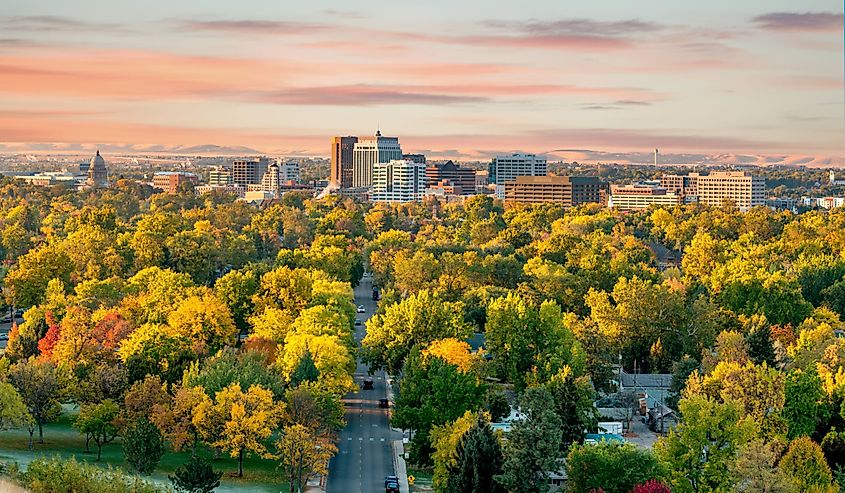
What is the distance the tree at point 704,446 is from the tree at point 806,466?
1.38 meters

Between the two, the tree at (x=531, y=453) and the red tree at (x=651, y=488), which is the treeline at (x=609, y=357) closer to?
the tree at (x=531, y=453)

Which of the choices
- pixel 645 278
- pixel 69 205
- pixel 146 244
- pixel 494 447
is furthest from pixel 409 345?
pixel 69 205

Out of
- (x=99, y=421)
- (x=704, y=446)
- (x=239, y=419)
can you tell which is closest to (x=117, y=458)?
(x=99, y=421)

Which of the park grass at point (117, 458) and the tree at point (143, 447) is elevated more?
the tree at point (143, 447)

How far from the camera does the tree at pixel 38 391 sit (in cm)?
4534

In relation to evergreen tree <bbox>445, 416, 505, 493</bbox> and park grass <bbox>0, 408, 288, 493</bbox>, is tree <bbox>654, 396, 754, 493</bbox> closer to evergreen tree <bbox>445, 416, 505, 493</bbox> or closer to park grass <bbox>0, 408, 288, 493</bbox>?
evergreen tree <bbox>445, 416, 505, 493</bbox>

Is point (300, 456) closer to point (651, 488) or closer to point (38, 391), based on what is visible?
point (38, 391)

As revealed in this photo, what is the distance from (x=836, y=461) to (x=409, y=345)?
20.8 metres

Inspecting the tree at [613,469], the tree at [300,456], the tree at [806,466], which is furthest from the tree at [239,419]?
the tree at [806,466]

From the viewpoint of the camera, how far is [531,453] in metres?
37.4

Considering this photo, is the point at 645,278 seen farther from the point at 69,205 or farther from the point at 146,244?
the point at 69,205

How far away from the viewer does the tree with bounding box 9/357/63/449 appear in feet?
149

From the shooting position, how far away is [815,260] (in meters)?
84.0

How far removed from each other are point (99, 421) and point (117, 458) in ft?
4.92
